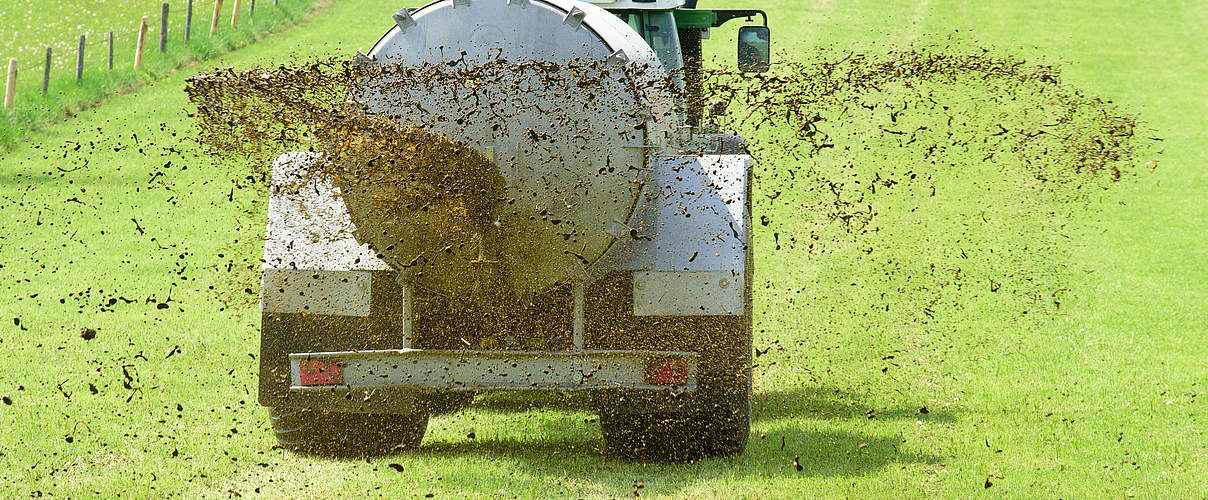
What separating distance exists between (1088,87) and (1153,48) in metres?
5.34

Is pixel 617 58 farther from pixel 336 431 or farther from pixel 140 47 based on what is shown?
pixel 140 47

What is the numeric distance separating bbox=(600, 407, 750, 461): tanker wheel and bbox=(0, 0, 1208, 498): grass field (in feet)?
0.28

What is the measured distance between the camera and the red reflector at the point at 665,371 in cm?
502

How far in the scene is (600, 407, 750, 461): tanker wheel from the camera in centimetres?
549

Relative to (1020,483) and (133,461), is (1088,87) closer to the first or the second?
(1020,483)

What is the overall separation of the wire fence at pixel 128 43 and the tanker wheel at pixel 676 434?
1352cm

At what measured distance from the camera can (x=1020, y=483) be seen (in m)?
5.49

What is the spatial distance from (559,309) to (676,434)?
865 mm

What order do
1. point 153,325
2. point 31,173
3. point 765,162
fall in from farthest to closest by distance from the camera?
1. point 31,173
2. point 765,162
3. point 153,325

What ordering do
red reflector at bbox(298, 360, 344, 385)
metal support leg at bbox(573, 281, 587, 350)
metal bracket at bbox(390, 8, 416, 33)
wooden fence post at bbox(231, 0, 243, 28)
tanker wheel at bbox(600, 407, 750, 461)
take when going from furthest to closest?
wooden fence post at bbox(231, 0, 243, 28) < tanker wheel at bbox(600, 407, 750, 461) < red reflector at bbox(298, 360, 344, 385) < metal support leg at bbox(573, 281, 587, 350) < metal bracket at bbox(390, 8, 416, 33)

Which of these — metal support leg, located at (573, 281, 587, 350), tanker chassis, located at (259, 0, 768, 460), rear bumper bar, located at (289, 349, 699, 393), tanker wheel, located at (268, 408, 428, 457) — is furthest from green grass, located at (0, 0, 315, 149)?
metal support leg, located at (573, 281, 587, 350)

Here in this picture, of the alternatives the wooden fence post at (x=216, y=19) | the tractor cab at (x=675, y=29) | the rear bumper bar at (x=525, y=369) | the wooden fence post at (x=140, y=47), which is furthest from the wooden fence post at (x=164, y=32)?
the rear bumper bar at (x=525, y=369)

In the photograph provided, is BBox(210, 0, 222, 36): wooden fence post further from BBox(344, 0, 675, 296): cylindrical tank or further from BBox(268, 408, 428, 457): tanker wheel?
BBox(344, 0, 675, 296): cylindrical tank

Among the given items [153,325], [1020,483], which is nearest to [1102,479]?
[1020,483]
